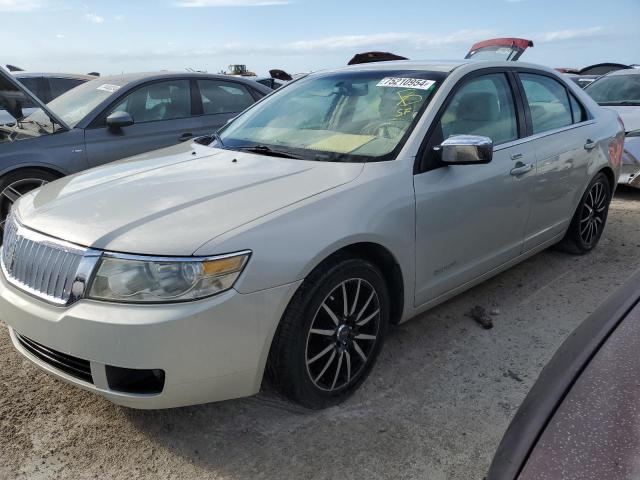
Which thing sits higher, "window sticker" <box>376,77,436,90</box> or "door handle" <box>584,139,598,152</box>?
"window sticker" <box>376,77,436,90</box>

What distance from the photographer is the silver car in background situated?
2.09 m

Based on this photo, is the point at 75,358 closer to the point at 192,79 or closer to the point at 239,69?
the point at 192,79

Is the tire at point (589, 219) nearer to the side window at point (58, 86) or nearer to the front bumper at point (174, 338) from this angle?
the front bumper at point (174, 338)

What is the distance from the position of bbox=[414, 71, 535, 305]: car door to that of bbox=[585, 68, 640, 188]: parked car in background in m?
3.52

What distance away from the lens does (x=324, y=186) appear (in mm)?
2537

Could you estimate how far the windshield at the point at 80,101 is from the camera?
206 inches

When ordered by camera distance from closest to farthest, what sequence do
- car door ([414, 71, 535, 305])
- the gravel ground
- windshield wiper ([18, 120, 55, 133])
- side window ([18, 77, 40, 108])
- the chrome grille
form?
the chrome grille < the gravel ground < car door ([414, 71, 535, 305]) < windshield wiper ([18, 120, 55, 133]) < side window ([18, 77, 40, 108])

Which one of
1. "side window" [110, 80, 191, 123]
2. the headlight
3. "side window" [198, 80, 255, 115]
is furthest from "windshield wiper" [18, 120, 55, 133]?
the headlight

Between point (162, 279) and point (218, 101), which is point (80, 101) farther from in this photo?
point (162, 279)

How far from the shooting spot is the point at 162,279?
208 cm

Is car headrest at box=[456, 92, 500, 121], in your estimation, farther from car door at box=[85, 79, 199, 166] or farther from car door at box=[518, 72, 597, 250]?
car door at box=[85, 79, 199, 166]

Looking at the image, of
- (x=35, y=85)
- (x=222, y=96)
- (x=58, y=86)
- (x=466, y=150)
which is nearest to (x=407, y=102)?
(x=466, y=150)

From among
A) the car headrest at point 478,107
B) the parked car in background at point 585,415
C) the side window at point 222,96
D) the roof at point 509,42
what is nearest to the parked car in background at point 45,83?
the side window at point 222,96

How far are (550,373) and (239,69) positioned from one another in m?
23.8
